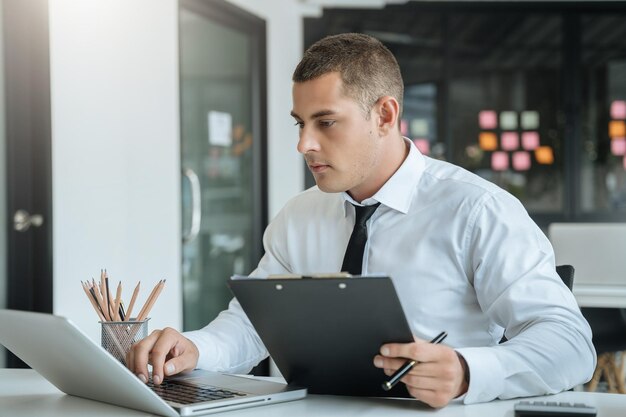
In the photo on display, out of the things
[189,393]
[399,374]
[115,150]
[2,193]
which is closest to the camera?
[399,374]

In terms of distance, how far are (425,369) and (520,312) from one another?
1.12 feet

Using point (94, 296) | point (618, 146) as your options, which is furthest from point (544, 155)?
point (94, 296)

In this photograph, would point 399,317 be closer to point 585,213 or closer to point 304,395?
point 304,395

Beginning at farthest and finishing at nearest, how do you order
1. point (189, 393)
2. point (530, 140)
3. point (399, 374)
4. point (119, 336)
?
1. point (530, 140)
2. point (119, 336)
3. point (189, 393)
4. point (399, 374)

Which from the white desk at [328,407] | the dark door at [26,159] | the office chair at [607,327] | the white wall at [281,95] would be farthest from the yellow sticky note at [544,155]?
the white desk at [328,407]

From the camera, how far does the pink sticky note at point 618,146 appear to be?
22.4 ft

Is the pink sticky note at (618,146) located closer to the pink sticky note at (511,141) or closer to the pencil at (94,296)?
the pink sticky note at (511,141)

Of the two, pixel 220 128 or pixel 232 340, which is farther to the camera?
pixel 220 128

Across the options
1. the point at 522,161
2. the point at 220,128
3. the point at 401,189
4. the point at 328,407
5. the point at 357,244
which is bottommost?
the point at 328,407

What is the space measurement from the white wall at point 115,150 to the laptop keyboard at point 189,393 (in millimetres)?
2027

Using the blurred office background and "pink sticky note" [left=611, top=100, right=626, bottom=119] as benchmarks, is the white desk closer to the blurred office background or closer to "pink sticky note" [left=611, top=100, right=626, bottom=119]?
the blurred office background

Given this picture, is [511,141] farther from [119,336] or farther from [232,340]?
[119,336]

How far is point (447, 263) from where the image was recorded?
→ 5.77ft

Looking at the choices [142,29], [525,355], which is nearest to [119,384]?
[525,355]
